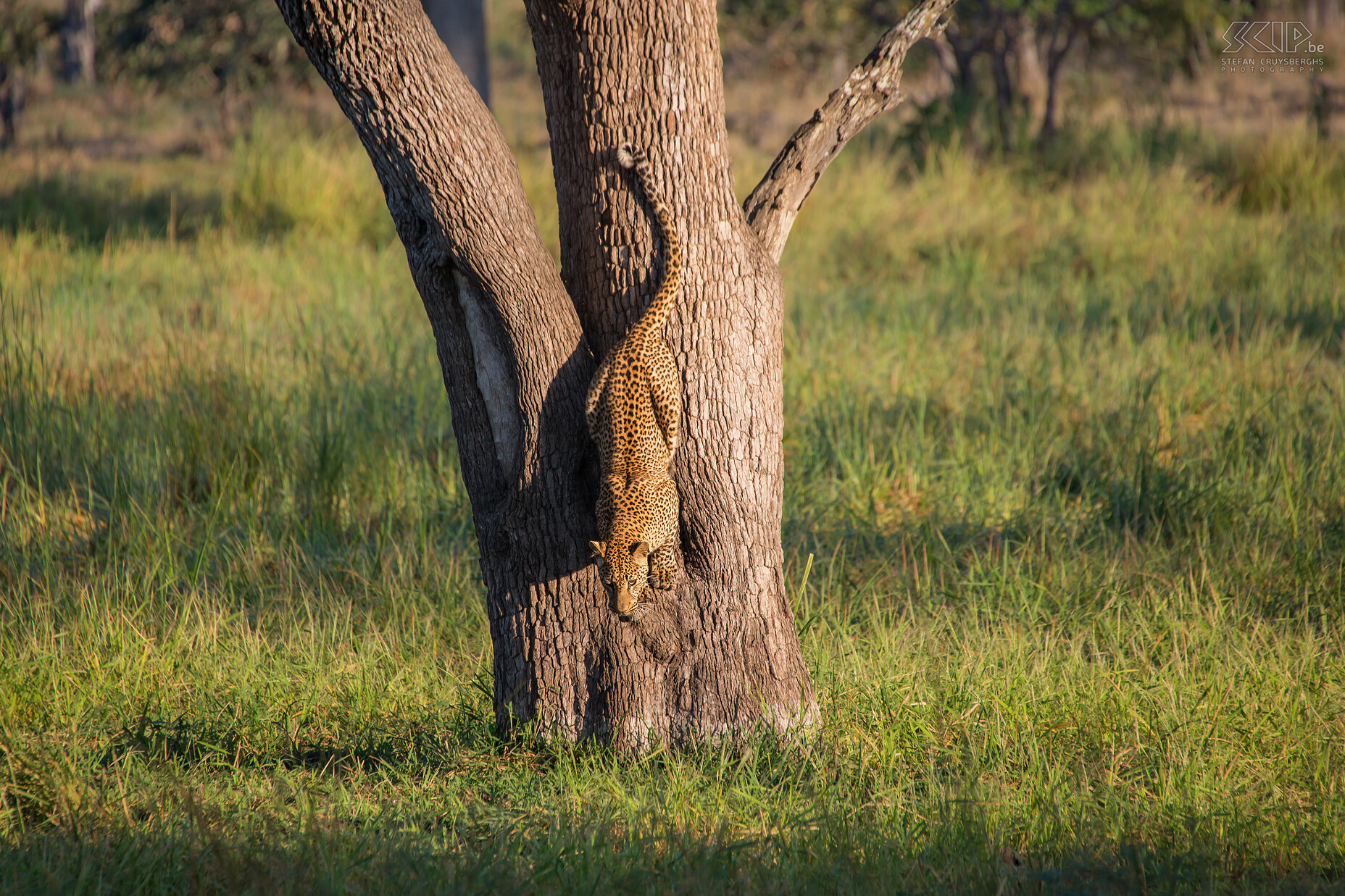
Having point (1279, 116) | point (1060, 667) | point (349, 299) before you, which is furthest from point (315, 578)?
A: point (1279, 116)

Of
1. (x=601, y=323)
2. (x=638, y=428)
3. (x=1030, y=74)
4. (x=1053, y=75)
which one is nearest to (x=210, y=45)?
(x=1030, y=74)

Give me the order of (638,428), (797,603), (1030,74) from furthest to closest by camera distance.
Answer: (1030,74) → (797,603) → (638,428)

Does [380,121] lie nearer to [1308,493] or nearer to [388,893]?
[388,893]

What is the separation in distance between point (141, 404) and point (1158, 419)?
5226 millimetres

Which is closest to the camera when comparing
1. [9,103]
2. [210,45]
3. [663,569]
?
[663,569]

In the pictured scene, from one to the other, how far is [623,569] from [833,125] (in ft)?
4.36

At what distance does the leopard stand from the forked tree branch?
0.34 metres

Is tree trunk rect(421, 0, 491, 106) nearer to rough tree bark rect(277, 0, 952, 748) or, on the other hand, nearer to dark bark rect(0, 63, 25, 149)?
dark bark rect(0, 63, 25, 149)

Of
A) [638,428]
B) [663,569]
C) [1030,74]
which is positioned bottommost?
[663,569]

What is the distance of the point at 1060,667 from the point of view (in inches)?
123

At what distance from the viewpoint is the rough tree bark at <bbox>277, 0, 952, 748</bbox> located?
2.43 m

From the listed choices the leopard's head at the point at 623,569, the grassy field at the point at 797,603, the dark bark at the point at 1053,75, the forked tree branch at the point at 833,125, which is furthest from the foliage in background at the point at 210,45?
the leopard's head at the point at 623,569

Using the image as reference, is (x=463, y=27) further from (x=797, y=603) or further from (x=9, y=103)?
(x=797, y=603)

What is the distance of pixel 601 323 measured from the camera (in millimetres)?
2670
